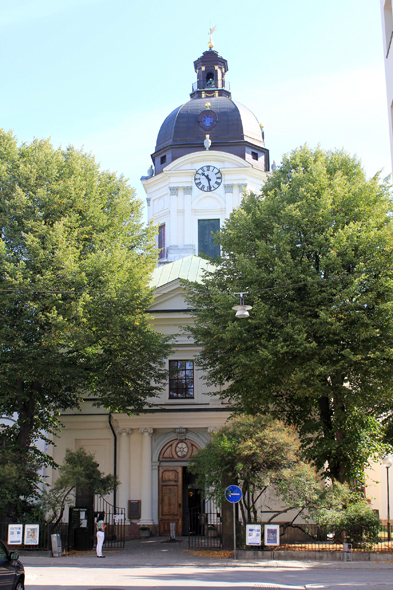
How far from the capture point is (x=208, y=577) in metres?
17.0

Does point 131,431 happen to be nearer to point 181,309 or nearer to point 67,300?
point 181,309

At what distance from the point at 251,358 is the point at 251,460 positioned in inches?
150

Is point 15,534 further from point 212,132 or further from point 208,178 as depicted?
point 212,132

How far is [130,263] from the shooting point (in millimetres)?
27422

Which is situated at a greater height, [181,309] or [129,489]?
[181,309]

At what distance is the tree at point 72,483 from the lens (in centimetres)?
2314

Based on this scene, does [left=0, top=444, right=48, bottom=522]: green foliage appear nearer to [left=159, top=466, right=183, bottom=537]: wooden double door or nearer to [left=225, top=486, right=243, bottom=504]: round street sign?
[left=225, top=486, right=243, bottom=504]: round street sign

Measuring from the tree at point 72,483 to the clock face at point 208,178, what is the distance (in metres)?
27.4

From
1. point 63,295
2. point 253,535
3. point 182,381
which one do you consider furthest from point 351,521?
point 63,295

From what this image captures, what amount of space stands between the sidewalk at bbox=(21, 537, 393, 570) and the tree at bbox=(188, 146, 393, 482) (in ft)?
16.1

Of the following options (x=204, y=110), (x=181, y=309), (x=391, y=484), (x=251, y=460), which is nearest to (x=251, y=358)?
(x=251, y=460)

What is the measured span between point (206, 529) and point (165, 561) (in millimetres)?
4816

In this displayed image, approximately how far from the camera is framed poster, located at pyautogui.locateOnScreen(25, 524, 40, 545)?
22.3 metres

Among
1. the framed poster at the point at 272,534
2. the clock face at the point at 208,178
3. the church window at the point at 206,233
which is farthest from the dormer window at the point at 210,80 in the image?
the framed poster at the point at 272,534
